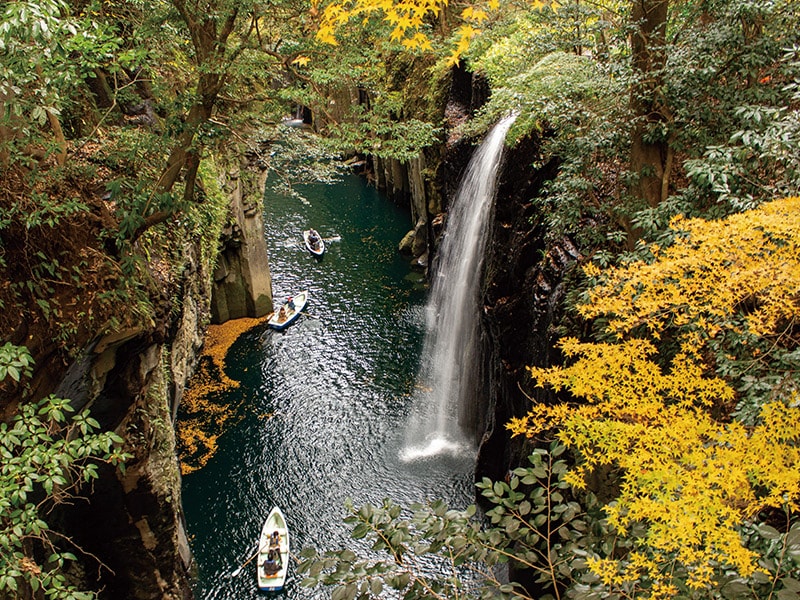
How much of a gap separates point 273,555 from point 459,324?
796 cm

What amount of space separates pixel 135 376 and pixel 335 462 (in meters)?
6.68

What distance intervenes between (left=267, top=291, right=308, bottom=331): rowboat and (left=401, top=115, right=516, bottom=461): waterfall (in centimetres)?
600

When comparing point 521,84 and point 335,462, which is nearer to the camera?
point 521,84

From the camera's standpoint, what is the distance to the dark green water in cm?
1143

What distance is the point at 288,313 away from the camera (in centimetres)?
1962

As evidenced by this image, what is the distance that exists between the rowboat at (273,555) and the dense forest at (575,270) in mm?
2622

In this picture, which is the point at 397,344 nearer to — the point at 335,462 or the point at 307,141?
the point at 335,462

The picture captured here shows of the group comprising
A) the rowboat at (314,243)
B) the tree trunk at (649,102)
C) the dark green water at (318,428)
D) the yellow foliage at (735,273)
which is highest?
the tree trunk at (649,102)

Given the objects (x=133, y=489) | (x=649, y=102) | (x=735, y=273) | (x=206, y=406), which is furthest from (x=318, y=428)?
(x=735, y=273)

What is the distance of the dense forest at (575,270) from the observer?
4059 millimetres

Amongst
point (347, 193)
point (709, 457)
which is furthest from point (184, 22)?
point (347, 193)

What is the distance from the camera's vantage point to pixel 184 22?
675 centimetres

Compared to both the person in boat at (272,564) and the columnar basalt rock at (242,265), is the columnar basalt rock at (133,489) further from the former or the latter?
the columnar basalt rock at (242,265)

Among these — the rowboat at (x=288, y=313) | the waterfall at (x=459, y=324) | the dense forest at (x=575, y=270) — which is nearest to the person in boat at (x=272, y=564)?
the dense forest at (x=575, y=270)
